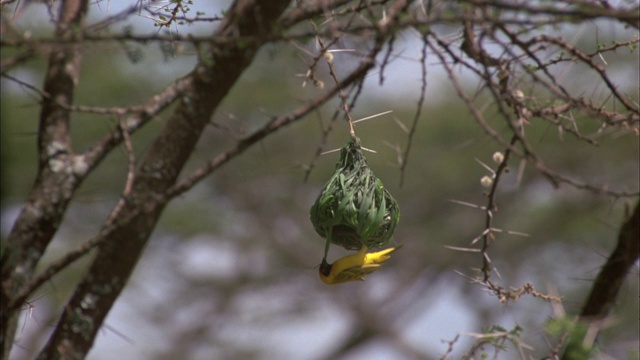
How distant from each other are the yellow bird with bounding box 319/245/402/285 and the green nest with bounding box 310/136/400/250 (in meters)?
0.09

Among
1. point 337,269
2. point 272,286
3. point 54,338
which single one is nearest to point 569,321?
point 337,269

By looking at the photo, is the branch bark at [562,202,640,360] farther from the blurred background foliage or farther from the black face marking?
the blurred background foliage

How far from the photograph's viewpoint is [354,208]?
233 centimetres

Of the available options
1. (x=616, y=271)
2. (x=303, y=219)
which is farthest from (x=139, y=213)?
(x=303, y=219)

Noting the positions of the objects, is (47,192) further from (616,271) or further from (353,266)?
→ (616,271)

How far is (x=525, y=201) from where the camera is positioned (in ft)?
36.5

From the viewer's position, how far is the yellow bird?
229cm

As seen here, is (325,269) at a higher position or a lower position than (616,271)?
higher

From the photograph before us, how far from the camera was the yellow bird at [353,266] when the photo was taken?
2.29 meters

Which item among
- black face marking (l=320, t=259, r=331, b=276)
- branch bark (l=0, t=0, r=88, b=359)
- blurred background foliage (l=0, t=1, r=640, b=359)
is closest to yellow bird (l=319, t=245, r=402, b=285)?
black face marking (l=320, t=259, r=331, b=276)

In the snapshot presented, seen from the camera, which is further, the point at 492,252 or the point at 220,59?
the point at 492,252

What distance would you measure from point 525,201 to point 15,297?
942 cm

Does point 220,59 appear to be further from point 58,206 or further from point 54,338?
point 54,338

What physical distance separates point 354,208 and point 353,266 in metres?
0.16
